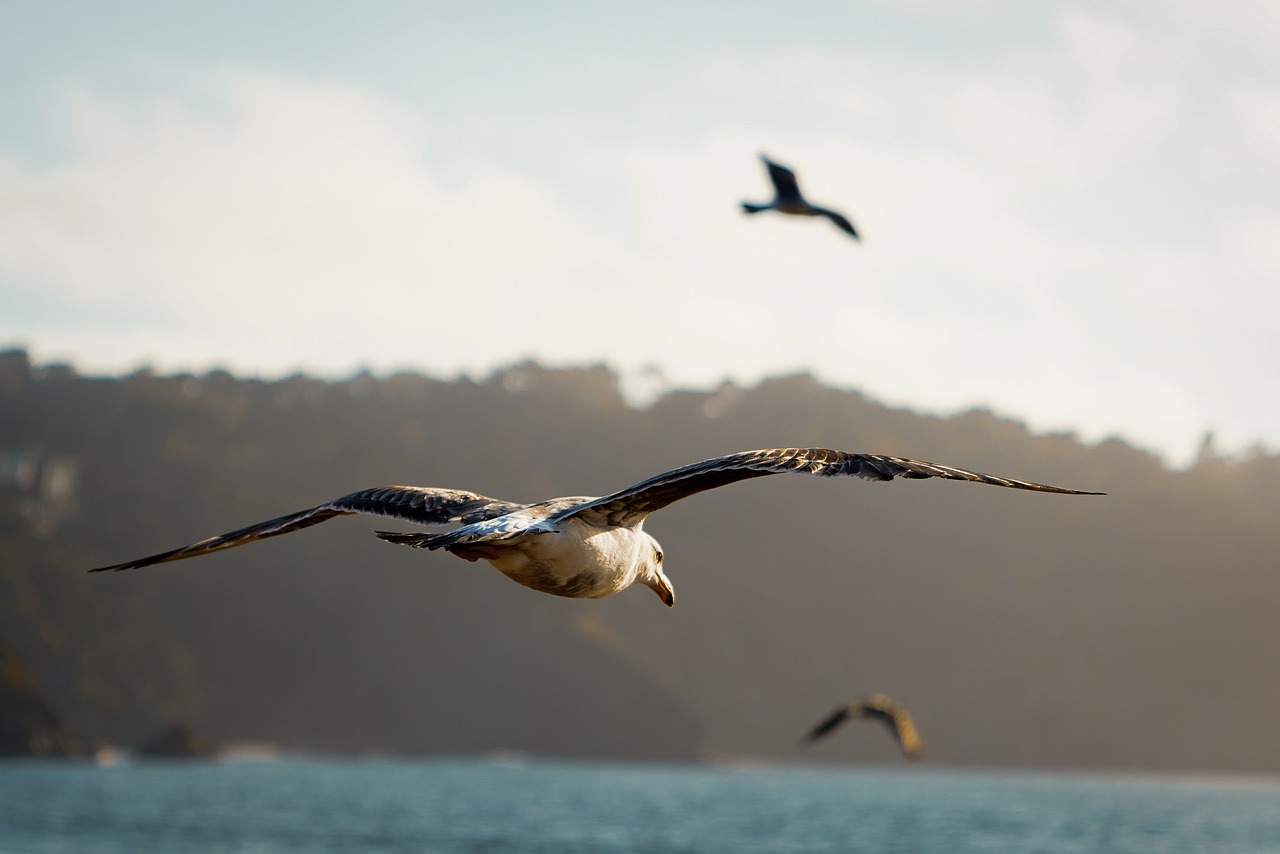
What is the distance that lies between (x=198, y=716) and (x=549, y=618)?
4157 cm

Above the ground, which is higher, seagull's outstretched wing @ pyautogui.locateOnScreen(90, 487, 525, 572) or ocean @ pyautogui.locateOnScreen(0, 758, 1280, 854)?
seagull's outstretched wing @ pyautogui.locateOnScreen(90, 487, 525, 572)

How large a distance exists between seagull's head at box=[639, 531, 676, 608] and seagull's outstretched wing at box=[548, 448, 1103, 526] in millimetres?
1205

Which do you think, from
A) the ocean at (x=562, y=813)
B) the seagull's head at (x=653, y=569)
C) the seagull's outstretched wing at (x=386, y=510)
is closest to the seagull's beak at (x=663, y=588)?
the seagull's head at (x=653, y=569)

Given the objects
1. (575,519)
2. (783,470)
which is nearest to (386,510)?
(575,519)

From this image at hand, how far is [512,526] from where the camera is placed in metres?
7.97

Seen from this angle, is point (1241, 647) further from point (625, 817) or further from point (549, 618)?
point (625, 817)

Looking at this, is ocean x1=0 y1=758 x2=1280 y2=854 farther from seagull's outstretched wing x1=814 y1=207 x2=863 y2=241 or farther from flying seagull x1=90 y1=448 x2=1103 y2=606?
flying seagull x1=90 y1=448 x2=1103 y2=606

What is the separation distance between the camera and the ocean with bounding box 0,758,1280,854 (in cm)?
8756

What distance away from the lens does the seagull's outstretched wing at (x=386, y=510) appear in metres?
9.10

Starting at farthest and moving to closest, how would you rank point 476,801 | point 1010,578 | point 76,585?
point 1010,578 < point 76,585 < point 476,801

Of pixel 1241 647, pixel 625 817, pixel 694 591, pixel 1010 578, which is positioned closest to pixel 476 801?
pixel 625 817

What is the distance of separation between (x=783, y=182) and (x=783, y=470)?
23.7 ft

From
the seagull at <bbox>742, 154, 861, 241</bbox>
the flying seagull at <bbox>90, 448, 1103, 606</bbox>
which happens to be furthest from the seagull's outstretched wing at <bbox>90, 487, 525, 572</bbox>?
the seagull at <bbox>742, 154, 861, 241</bbox>

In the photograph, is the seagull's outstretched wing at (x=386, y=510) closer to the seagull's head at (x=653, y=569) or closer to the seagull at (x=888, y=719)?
the seagull's head at (x=653, y=569)
